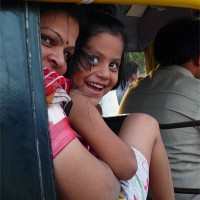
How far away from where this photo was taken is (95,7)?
176 cm

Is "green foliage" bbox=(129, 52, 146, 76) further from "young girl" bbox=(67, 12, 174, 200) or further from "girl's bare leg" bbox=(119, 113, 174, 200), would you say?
"girl's bare leg" bbox=(119, 113, 174, 200)

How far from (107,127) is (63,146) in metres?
0.27

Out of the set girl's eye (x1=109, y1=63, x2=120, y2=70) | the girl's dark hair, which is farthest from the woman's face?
girl's eye (x1=109, y1=63, x2=120, y2=70)

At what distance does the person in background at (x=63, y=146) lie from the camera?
1166 millimetres

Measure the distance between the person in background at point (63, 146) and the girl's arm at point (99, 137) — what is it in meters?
0.05

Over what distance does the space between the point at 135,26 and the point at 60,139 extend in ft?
5.04

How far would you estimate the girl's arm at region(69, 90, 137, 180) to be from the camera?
4.47 feet

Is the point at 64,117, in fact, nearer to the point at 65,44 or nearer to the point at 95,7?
the point at 65,44

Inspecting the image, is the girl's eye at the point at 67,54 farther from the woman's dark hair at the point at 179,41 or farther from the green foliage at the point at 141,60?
Result: the green foliage at the point at 141,60

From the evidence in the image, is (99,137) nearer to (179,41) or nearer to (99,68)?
(99,68)

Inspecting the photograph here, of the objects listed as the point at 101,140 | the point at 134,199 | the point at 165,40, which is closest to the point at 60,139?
the point at 101,140

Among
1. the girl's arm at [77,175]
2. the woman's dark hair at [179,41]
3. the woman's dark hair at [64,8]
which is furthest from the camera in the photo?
the woman's dark hair at [179,41]

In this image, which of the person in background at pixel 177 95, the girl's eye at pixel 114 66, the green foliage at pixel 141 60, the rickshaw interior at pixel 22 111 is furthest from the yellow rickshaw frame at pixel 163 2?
the green foliage at pixel 141 60

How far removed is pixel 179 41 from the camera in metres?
2.44
